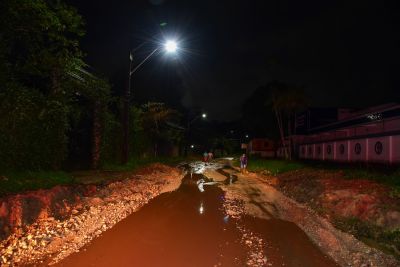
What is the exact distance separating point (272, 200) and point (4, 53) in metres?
10.8

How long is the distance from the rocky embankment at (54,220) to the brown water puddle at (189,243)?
1.36ft

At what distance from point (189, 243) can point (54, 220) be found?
3515 mm

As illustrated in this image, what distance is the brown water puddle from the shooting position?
6422 mm

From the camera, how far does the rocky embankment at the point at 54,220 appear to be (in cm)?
660

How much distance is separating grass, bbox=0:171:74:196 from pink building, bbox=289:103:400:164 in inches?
846

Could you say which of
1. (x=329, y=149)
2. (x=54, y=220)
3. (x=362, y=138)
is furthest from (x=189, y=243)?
(x=329, y=149)

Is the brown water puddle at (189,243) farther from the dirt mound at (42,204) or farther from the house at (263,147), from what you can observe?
the house at (263,147)

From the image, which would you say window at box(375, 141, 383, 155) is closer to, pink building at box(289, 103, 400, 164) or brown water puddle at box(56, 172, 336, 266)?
pink building at box(289, 103, 400, 164)

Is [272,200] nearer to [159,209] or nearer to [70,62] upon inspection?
[159,209]

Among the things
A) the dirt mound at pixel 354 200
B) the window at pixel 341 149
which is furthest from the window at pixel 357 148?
the dirt mound at pixel 354 200

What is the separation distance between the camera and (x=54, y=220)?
8.77 m

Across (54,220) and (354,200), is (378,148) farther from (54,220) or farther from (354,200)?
(54,220)

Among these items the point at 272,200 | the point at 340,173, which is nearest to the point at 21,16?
the point at 272,200

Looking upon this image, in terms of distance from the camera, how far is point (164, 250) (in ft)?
22.9
